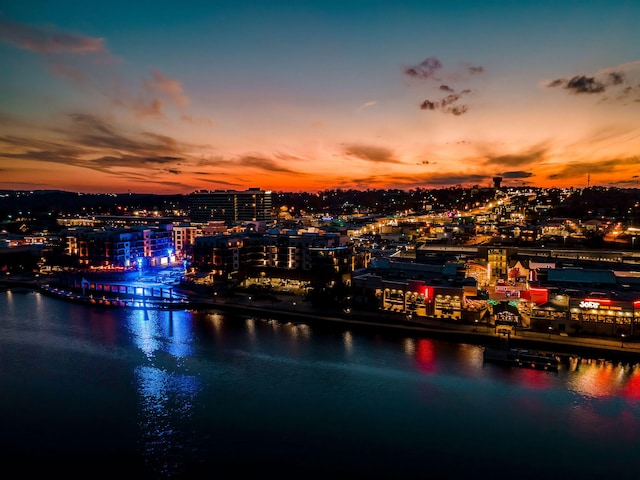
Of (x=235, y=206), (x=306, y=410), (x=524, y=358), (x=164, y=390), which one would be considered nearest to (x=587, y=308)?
(x=524, y=358)

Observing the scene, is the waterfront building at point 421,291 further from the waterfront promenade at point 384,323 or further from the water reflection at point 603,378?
the water reflection at point 603,378

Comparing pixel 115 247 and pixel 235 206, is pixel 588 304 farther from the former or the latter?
pixel 235 206

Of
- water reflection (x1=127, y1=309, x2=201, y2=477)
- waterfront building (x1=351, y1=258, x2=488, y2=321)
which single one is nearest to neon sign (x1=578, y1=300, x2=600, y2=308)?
waterfront building (x1=351, y1=258, x2=488, y2=321)

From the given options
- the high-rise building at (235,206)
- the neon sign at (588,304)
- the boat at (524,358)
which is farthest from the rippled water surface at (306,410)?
the high-rise building at (235,206)

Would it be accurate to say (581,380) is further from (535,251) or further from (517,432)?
(535,251)

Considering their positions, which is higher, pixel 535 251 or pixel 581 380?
pixel 535 251

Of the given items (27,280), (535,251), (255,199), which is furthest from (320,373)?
(255,199)
